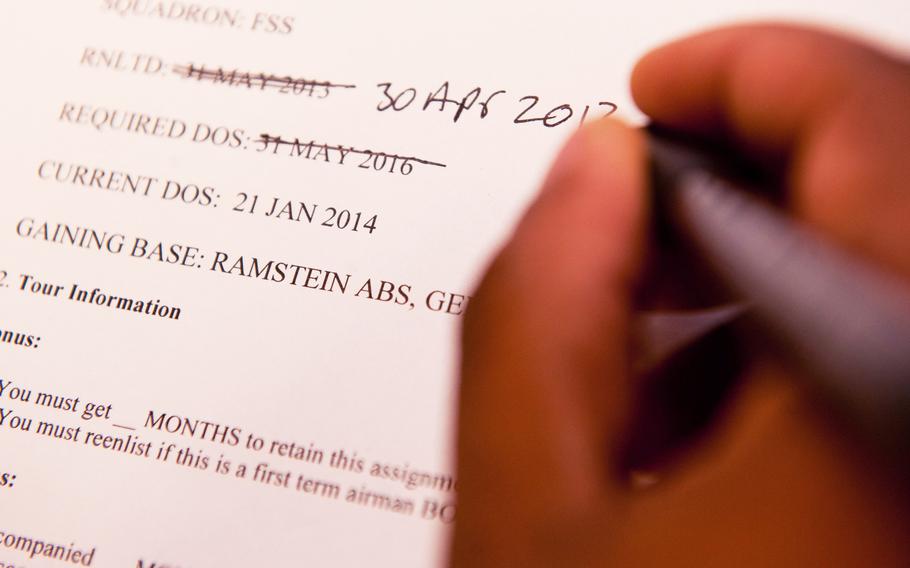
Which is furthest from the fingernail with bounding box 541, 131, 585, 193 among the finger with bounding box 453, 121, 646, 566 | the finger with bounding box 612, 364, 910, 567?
the finger with bounding box 612, 364, 910, 567

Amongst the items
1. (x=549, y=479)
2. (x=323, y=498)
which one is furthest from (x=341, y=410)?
(x=549, y=479)

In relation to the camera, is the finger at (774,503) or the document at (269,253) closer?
the finger at (774,503)

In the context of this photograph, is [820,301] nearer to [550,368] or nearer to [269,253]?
[550,368]

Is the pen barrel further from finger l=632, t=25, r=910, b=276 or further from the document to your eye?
the document

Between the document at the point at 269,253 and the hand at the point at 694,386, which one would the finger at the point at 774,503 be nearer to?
the hand at the point at 694,386

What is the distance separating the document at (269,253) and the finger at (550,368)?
0.08 metres

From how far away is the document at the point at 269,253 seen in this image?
0.34 meters

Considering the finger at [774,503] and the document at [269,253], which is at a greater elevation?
the document at [269,253]

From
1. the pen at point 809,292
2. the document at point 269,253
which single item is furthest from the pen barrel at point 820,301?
the document at point 269,253

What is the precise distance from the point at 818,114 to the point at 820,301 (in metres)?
0.08

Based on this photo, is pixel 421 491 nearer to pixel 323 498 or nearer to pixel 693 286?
pixel 323 498

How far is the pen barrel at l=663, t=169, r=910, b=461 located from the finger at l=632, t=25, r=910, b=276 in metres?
0.01

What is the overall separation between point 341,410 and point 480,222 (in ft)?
0.38

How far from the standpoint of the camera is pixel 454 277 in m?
0.35
